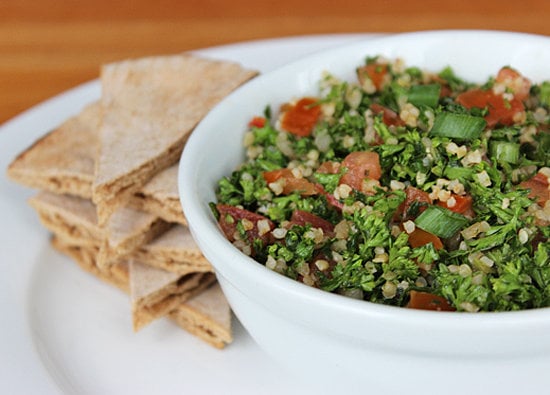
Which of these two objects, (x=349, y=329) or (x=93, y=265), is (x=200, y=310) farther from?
(x=349, y=329)

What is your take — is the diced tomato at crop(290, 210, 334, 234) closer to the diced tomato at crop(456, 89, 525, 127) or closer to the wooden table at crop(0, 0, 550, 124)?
the diced tomato at crop(456, 89, 525, 127)

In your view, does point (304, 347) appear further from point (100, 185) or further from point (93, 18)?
point (93, 18)

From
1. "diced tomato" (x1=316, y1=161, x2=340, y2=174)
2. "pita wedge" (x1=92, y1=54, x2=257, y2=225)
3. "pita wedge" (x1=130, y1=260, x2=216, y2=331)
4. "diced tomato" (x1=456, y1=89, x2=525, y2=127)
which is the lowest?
"pita wedge" (x1=130, y1=260, x2=216, y2=331)

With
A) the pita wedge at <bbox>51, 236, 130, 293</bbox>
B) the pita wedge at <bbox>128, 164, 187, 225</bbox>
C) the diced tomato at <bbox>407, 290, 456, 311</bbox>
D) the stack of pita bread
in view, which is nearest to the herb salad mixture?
the diced tomato at <bbox>407, 290, 456, 311</bbox>

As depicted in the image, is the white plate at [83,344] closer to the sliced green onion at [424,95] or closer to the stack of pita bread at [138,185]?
the stack of pita bread at [138,185]

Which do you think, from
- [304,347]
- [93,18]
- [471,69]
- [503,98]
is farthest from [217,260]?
[93,18]

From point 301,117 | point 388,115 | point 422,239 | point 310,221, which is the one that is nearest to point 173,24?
point 301,117
